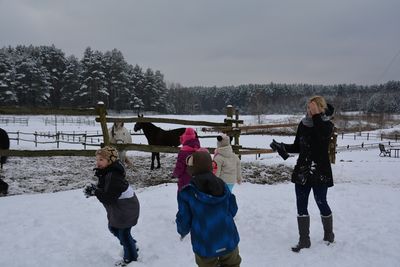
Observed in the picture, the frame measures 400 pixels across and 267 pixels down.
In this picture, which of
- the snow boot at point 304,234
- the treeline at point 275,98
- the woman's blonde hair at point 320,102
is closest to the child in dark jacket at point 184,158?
the snow boot at point 304,234

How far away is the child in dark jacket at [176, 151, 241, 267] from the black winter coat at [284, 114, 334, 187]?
1651 mm

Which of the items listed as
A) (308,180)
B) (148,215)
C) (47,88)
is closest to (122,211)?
(148,215)

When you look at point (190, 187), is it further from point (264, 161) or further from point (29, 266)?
point (264, 161)

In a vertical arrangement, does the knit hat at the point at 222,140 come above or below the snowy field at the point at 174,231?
above

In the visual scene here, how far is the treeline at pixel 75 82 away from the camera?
53219mm

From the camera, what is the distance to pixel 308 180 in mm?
4070

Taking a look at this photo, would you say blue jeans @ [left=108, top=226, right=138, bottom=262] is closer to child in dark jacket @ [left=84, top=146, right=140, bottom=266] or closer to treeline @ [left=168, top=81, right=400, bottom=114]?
child in dark jacket @ [left=84, top=146, right=140, bottom=266]

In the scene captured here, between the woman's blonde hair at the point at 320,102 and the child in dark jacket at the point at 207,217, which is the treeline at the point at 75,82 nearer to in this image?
the woman's blonde hair at the point at 320,102

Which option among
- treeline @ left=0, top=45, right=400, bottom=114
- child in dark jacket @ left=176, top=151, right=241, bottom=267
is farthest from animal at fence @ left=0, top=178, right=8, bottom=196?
treeline @ left=0, top=45, right=400, bottom=114

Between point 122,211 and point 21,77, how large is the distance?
57.1 m

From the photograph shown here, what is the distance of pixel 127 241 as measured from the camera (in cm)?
373

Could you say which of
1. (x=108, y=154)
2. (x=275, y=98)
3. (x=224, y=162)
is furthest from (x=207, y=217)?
(x=275, y=98)

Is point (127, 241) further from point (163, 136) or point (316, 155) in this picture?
point (163, 136)

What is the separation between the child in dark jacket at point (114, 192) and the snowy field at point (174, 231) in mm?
558
